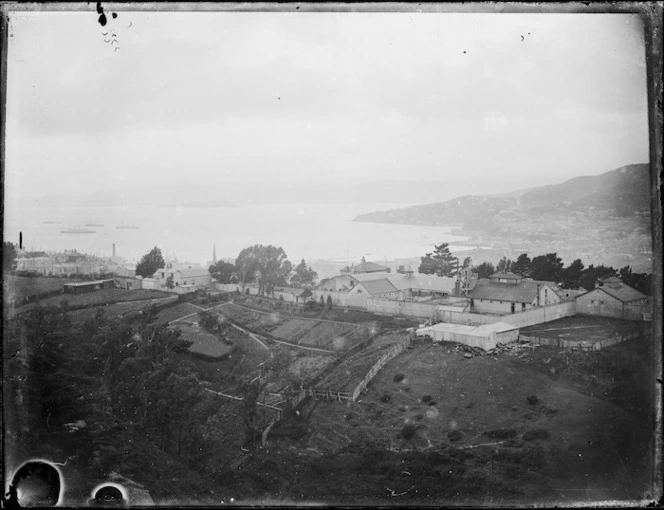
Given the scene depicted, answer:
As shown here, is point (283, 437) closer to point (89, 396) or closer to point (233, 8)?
point (89, 396)

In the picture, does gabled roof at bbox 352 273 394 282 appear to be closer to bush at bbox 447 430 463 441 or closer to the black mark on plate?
bush at bbox 447 430 463 441

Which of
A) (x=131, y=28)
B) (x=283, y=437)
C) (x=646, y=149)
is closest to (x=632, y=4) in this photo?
(x=646, y=149)

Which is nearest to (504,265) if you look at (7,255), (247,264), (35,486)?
(247,264)

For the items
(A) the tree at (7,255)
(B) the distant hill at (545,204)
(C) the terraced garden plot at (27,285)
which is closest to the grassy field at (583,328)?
(B) the distant hill at (545,204)

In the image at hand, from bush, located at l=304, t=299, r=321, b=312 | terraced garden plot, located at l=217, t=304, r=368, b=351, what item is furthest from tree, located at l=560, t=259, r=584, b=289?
bush, located at l=304, t=299, r=321, b=312

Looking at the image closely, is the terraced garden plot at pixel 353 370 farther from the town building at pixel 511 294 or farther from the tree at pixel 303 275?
the town building at pixel 511 294
